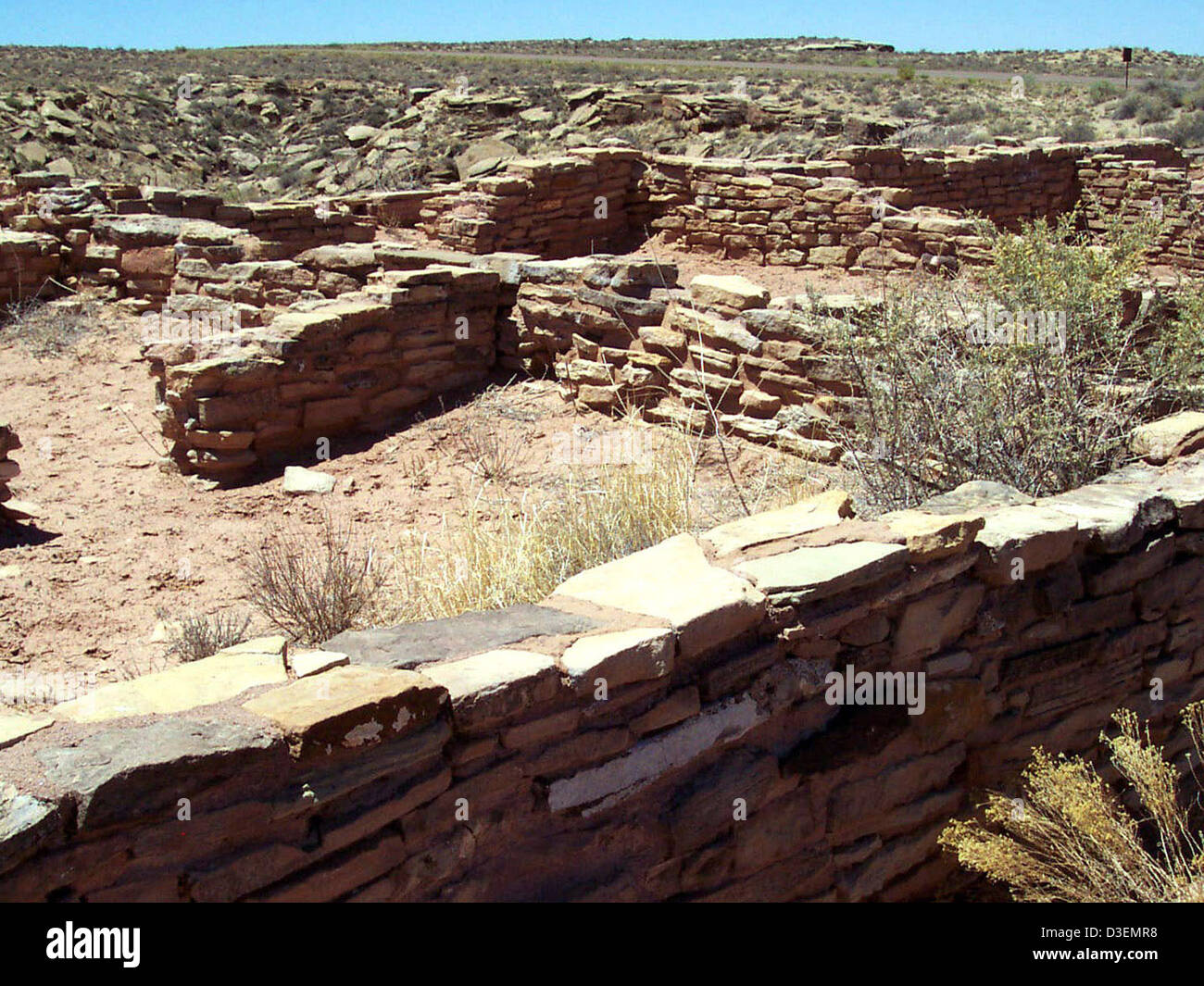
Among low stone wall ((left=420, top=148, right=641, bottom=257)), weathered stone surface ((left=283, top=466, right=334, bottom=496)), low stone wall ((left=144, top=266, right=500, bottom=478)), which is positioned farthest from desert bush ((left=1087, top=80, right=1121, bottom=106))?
weathered stone surface ((left=283, top=466, right=334, bottom=496))

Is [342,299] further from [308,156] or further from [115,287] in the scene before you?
[308,156]

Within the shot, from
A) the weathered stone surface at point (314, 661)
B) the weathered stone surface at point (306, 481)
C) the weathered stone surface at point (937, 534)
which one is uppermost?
the weathered stone surface at point (937, 534)

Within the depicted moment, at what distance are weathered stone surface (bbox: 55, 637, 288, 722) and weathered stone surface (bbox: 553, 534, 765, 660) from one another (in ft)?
2.65

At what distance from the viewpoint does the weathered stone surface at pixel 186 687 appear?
232 centimetres

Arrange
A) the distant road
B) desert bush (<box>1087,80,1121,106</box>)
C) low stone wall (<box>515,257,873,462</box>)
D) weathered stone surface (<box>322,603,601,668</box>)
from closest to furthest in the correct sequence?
weathered stone surface (<box>322,603,601,668</box>) → low stone wall (<box>515,257,873,462</box>) → desert bush (<box>1087,80,1121,106</box>) → the distant road

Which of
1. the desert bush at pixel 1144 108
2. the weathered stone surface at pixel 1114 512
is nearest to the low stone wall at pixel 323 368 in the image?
the weathered stone surface at pixel 1114 512

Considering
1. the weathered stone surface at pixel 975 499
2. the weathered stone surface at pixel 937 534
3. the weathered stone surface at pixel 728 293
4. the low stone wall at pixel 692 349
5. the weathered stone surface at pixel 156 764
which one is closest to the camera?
the weathered stone surface at pixel 156 764

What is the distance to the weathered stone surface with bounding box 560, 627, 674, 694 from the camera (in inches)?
101

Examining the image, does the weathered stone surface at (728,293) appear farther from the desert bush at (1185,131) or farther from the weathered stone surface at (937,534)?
the desert bush at (1185,131)

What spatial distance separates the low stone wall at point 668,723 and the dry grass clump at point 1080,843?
281mm

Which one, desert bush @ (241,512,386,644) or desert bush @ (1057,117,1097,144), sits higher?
desert bush @ (1057,117,1097,144)

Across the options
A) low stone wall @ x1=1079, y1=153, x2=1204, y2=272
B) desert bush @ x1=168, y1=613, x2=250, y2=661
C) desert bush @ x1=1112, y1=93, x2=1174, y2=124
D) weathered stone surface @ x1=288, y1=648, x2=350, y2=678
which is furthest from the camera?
desert bush @ x1=1112, y1=93, x2=1174, y2=124

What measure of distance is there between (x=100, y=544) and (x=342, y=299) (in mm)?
2455

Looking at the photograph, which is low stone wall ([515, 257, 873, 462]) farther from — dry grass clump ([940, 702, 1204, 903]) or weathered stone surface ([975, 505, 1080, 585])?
dry grass clump ([940, 702, 1204, 903])
